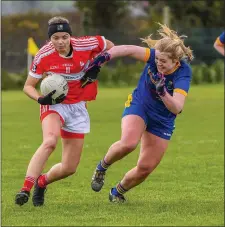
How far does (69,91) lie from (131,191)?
5.66 ft

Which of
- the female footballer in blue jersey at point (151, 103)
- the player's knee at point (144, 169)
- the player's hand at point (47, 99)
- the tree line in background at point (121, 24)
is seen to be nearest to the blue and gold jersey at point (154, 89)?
the female footballer in blue jersey at point (151, 103)

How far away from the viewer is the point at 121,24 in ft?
163

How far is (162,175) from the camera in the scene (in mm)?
11977

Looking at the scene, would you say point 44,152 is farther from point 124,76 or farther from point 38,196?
point 124,76

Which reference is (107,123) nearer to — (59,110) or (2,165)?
(2,165)

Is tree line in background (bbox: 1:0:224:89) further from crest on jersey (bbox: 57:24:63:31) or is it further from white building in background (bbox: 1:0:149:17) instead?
crest on jersey (bbox: 57:24:63:31)

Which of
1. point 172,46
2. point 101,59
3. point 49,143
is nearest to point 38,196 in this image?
point 49,143

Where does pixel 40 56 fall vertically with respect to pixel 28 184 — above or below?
above

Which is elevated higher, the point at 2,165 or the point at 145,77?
the point at 145,77

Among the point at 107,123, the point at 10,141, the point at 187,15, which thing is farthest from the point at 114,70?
the point at 10,141

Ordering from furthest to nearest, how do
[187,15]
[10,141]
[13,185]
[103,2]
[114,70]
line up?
1. [187,15]
2. [103,2]
3. [114,70]
4. [10,141]
5. [13,185]

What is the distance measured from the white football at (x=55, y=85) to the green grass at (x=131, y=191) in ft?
3.94

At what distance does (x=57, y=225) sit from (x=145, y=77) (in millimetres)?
2038

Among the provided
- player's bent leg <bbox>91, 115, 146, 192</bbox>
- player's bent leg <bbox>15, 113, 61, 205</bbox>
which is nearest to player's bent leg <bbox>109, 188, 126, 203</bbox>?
player's bent leg <bbox>91, 115, 146, 192</bbox>
